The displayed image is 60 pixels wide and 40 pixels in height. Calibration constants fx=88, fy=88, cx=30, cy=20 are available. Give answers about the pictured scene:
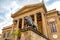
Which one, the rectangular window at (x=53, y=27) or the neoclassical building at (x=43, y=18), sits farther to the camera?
the rectangular window at (x=53, y=27)

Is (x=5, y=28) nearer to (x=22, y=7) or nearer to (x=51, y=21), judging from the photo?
(x=22, y=7)

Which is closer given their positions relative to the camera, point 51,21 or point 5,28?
point 51,21

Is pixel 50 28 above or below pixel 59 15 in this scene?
below

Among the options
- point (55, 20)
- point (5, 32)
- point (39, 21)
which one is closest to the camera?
point (55, 20)

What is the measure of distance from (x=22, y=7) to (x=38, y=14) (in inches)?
187

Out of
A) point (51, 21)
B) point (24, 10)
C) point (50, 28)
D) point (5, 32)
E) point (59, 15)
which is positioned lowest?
point (5, 32)

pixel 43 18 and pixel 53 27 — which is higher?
pixel 43 18

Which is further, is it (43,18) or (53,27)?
(43,18)

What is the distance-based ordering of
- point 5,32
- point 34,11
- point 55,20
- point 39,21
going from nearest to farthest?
point 55,20
point 34,11
point 39,21
point 5,32

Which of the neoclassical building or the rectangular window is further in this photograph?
the rectangular window

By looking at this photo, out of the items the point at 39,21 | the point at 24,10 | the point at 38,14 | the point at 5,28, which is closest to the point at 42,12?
the point at 38,14

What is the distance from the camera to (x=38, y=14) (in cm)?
2180

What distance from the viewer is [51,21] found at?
2003 centimetres

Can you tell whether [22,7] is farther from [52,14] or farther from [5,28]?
[5,28]
